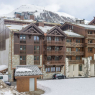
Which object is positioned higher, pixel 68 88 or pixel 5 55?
pixel 5 55

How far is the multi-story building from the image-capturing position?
39.9m

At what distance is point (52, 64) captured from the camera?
1663 inches

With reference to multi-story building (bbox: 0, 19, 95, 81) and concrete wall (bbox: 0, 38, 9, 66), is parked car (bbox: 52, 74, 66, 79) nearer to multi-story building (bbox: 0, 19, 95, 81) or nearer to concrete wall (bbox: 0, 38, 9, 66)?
multi-story building (bbox: 0, 19, 95, 81)

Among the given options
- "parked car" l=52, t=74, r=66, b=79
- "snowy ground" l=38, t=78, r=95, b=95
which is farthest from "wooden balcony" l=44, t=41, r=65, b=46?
"snowy ground" l=38, t=78, r=95, b=95

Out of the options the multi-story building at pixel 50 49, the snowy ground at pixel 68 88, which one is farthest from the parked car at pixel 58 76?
the snowy ground at pixel 68 88

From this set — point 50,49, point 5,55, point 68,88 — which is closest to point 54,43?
point 50,49

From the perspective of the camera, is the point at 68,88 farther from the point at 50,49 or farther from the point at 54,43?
the point at 50,49

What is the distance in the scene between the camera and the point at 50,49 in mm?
43781

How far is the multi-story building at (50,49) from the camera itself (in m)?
39.9

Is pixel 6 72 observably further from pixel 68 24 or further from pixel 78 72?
pixel 68 24

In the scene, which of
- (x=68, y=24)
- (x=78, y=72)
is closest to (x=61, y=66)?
(x=78, y=72)

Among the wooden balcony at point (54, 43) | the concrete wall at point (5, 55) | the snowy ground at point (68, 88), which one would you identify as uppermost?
the wooden balcony at point (54, 43)

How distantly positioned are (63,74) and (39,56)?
8.60m

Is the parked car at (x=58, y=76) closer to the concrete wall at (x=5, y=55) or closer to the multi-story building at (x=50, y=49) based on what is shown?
the multi-story building at (x=50, y=49)
